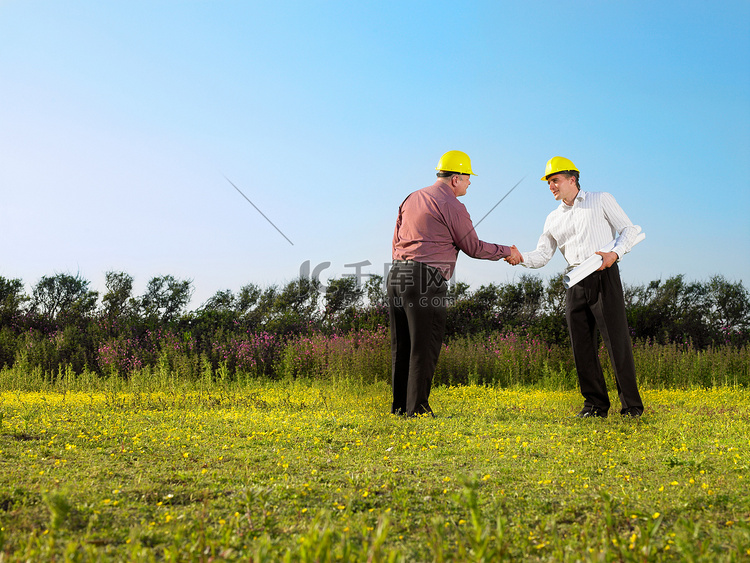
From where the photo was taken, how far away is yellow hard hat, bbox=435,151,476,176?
596 cm

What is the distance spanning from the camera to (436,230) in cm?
574

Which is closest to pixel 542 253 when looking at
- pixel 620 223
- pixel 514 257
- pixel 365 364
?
pixel 514 257

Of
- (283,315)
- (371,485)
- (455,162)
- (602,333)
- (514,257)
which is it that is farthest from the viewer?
(283,315)

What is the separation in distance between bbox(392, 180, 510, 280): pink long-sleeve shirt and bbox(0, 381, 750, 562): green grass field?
63.3 inches

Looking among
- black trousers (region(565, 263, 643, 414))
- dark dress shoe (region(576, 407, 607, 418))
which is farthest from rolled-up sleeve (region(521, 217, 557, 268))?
dark dress shoe (region(576, 407, 607, 418))

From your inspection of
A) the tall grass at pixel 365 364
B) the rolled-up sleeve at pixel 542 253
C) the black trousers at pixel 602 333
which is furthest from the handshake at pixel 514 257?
the tall grass at pixel 365 364

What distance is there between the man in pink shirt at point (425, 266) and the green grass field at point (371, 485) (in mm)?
551

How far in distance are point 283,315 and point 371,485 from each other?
1025 centimetres

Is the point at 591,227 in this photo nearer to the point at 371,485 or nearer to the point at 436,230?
the point at 436,230

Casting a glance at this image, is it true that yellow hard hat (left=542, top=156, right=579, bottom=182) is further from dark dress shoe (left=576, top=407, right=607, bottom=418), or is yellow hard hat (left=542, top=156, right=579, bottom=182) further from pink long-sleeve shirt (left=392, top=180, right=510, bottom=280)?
dark dress shoe (left=576, top=407, right=607, bottom=418)

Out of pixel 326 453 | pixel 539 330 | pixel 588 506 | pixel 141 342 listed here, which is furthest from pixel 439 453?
pixel 141 342

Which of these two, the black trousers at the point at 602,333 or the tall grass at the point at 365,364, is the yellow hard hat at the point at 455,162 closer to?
the black trousers at the point at 602,333

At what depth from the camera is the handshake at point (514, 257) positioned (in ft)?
20.6

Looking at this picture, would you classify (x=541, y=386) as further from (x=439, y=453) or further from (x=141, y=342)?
(x=141, y=342)
